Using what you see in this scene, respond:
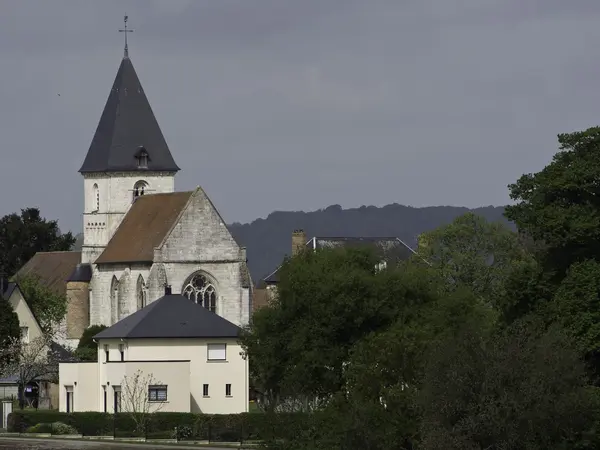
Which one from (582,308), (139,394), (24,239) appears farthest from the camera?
(24,239)

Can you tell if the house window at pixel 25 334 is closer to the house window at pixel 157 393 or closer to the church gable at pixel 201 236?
the church gable at pixel 201 236

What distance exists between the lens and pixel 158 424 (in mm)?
Result: 72750

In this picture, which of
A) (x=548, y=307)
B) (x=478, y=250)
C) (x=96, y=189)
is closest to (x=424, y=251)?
(x=478, y=250)

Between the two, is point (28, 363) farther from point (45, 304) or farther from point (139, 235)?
point (45, 304)

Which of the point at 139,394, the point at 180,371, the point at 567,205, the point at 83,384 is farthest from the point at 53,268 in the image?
the point at 567,205

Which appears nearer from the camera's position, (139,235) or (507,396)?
(507,396)

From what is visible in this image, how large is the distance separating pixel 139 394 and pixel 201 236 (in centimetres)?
3481

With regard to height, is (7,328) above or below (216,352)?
above

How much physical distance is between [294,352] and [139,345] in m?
18.1

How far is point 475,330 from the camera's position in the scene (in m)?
52.2

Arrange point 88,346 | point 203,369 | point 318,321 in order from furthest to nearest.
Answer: point 88,346 < point 203,369 < point 318,321

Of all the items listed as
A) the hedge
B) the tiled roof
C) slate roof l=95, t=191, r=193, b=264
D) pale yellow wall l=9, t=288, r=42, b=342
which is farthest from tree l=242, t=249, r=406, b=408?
the tiled roof

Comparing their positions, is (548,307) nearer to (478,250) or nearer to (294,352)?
(294,352)

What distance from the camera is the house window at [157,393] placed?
258 ft
